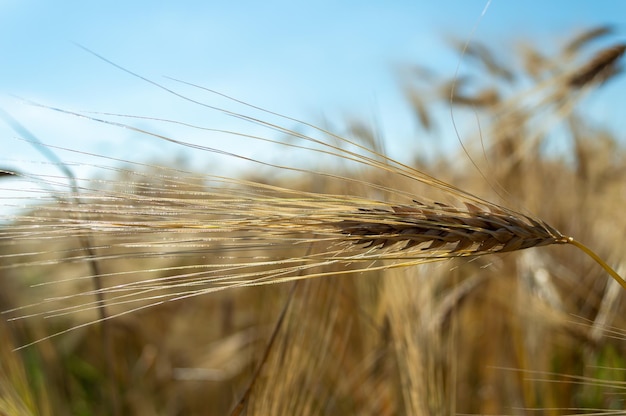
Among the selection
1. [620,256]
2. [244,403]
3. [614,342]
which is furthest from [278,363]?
[614,342]

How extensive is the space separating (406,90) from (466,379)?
1.66 m

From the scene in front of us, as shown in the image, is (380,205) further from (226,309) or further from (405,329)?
(226,309)

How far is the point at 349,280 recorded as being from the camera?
187cm

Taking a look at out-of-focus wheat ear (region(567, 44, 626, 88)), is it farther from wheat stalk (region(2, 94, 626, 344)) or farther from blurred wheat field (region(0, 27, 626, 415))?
wheat stalk (region(2, 94, 626, 344))

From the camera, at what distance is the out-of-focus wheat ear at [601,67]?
2.12 m

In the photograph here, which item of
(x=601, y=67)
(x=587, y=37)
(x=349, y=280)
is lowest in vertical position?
(x=349, y=280)

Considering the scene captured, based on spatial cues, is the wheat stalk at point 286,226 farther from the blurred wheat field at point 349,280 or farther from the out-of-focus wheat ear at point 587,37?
the out-of-focus wheat ear at point 587,37

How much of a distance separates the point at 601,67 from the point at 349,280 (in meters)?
1.06

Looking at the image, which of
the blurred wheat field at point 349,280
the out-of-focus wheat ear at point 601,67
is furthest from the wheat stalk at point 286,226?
the out-of-focus wheat ear at point 601,67

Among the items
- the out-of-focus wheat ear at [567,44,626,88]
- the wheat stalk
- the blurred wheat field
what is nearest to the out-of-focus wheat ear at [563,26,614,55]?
the blurred wheat field

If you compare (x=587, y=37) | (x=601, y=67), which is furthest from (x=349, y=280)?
(x=587, y=37)

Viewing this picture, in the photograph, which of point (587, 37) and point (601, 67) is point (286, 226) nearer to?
point (601, 67)

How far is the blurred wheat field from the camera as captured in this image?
2.37ft

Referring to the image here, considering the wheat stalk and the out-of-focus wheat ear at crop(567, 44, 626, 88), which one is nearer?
the wheat stalk
